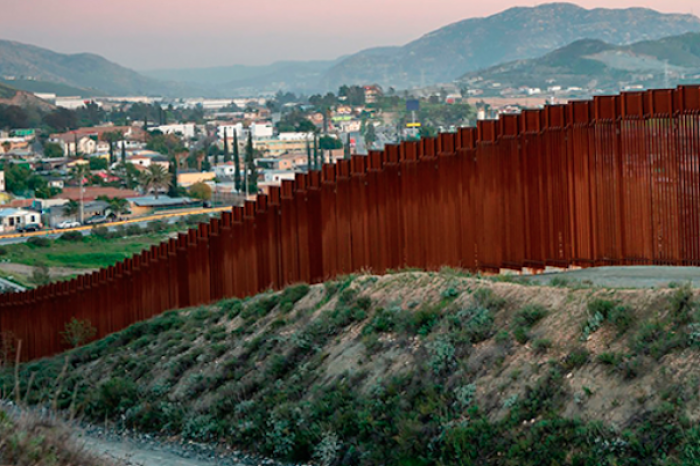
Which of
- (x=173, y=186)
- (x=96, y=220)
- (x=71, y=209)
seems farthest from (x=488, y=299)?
(x=173, y=186)

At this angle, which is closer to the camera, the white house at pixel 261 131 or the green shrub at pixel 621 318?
the green shrub at pixel 621 318

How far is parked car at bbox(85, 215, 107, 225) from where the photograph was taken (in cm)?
7950

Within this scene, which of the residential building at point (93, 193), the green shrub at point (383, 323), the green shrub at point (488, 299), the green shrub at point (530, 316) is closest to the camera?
the green shrub at point (530, 316)

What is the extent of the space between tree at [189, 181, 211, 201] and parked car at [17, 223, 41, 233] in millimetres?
15840

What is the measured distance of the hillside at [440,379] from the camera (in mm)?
7090

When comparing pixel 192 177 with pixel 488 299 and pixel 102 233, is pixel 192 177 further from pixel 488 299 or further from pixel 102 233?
pixel 488 299

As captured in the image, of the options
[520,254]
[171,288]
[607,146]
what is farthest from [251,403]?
[171,288]

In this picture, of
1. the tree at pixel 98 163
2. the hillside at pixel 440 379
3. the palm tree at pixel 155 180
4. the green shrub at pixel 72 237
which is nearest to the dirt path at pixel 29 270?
the green shrub at pixel 72 237

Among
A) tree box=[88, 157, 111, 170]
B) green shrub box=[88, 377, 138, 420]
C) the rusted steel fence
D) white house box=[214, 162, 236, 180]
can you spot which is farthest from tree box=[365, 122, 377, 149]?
green shrub box=[88, 377, 138, 420]

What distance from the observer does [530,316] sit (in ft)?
27.7

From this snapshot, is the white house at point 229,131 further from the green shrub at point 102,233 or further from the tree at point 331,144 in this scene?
the green shrub at point 102,233

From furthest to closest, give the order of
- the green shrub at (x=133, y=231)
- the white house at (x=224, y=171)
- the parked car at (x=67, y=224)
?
1. the white house at (x=224, y=171)
2. the parked car at (x=67, y=224)
3. the green shrub at (x=133, y=231)

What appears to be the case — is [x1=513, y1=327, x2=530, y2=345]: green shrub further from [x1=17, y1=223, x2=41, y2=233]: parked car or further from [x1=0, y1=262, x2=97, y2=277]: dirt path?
[x1=17, y1=223, x2=41, y2=233]: parked car

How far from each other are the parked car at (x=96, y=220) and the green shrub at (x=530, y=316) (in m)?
73.4
